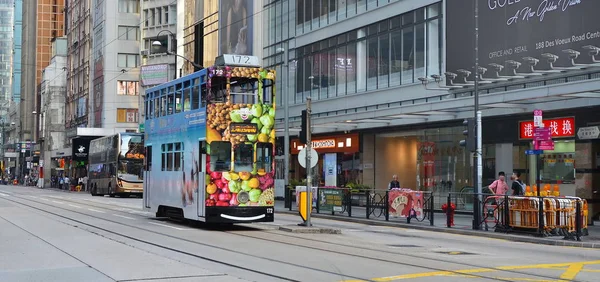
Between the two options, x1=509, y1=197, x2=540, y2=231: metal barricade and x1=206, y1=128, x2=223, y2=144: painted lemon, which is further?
x1=509, y1=197, x2=540, y2=231: metal barricade

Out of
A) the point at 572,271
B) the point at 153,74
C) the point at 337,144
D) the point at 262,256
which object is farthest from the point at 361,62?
the point at 153,74

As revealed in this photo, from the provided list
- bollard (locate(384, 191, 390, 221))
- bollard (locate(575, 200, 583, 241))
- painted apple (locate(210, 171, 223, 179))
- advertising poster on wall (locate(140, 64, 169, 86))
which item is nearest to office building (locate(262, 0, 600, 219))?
bollard (locate(384, 191, 390, 221))

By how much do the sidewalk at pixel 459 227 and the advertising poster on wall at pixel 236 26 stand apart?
2281 cm

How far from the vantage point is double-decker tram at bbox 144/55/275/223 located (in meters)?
21.1

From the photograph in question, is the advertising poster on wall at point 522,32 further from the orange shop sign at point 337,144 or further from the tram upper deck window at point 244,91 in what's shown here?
the tram upper deck window at point 244,91

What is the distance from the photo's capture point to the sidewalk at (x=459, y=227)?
19.8 meters

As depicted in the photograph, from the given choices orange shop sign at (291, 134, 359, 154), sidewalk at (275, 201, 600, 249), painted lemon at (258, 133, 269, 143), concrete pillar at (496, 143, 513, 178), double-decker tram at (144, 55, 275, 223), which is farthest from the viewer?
orange shop sign at (291, 134, 359, 154)

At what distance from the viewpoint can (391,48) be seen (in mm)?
37844

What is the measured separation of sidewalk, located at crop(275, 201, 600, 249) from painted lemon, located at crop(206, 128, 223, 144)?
8.23m

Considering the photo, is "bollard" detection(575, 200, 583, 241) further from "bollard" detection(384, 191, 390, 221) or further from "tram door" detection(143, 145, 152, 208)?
"tram door" detection(143, 145, 152, 208)

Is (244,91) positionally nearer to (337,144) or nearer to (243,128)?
(243,128)

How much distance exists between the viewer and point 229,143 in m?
21.2

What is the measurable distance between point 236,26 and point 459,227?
1407 inches

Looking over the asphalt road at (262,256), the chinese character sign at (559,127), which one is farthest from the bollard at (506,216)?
the chinese character sign at (559,127)
